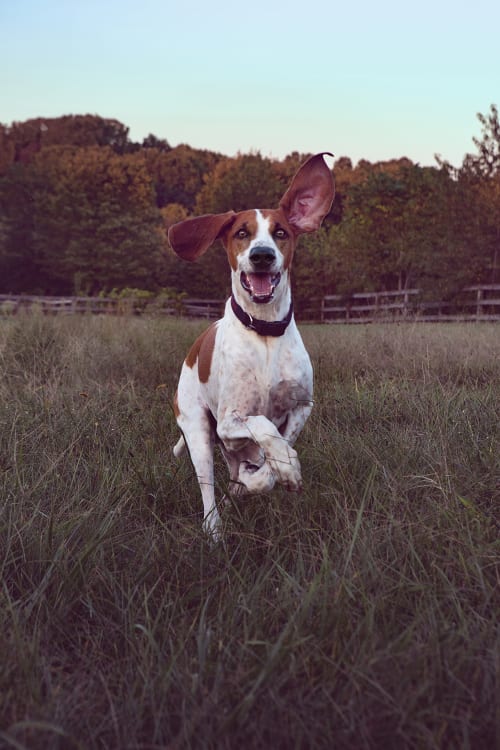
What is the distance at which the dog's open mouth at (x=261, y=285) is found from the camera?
3074mm

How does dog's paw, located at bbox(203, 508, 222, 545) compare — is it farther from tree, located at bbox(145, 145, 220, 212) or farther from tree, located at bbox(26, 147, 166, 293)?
tree, located at bbox(145, 145, 220, 212)

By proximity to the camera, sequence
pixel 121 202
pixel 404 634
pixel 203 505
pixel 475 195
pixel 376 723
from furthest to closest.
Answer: pixel 121 202 < pixel 475 195 < pixel 203 505 < pixel 404 634 < pixel 376 723

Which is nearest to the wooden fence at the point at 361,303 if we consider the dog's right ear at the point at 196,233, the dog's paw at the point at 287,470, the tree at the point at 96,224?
the tree at the point at 96,224

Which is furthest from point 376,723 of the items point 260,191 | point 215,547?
point 260,191

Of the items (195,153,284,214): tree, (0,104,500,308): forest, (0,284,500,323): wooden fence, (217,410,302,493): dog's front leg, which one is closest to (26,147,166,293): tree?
(0,104,500,308): forest

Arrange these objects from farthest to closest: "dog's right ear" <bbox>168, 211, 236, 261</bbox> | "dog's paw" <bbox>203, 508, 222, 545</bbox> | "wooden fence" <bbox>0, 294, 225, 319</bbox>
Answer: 1. "wooden fence" <bbox>0, 294, 225, 319</bbox>
2. "dog's right ear" <bbox>168, 211, 236, 261</bbox>
3. "dog's paw" <bbox>203, 508, 222, 545</bbox>

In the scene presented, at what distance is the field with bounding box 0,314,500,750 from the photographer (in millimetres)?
1408

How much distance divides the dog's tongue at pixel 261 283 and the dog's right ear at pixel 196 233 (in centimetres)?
42

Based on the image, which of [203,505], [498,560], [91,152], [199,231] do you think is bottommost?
[203,505]

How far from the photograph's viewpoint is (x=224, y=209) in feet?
121

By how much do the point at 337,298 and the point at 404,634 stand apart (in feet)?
100

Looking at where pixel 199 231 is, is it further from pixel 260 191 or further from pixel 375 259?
pixel 260 191

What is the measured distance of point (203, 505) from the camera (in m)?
3.20

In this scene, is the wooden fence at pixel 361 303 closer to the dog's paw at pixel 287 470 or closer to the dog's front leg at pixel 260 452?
the dog's front leg at pixel 260 452
